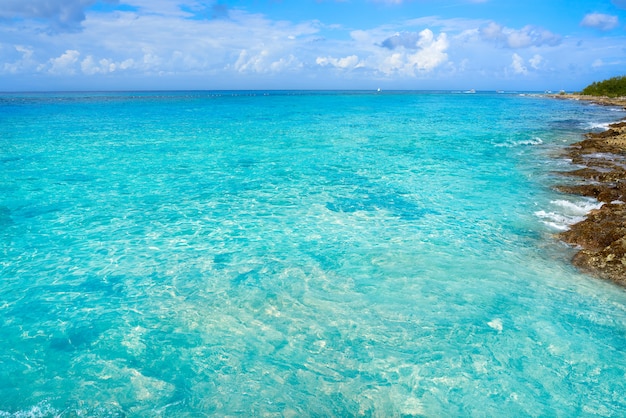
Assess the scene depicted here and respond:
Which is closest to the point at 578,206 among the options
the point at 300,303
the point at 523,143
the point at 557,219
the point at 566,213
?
the point at 566,213

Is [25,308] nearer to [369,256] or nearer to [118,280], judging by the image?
[118,280]


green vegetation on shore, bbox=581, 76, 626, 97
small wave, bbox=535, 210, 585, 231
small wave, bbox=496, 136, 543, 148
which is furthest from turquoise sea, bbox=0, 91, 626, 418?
green vegetation on shore, bbox=581, 76, 626, 97

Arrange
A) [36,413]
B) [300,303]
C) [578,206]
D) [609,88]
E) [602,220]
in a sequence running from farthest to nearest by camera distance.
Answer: [609,88] < [578,206] < [602,220] < [300,303] < [36,413]

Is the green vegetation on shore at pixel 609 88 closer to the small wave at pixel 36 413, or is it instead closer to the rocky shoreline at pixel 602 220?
the rocky shoreline at pixel 602 220

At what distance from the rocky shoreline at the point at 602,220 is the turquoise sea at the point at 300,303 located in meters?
0.58

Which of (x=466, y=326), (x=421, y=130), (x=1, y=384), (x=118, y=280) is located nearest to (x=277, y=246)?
(x=118, y=280)

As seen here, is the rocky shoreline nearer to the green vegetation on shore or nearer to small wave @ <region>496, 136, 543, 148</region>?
small wave @ <region>496, 136, 543, 148</region>

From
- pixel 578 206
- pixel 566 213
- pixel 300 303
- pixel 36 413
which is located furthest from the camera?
pixel 578 206

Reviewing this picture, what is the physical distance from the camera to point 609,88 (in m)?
95.6

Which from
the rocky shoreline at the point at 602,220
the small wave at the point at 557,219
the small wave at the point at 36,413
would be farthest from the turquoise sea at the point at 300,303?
the rocky shoreline at the point at 602,220

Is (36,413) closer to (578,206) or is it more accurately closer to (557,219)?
(557,219)

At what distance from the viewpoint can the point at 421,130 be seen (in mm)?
44344

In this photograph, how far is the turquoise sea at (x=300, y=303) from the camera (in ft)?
22.1

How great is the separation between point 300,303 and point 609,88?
114395mm
